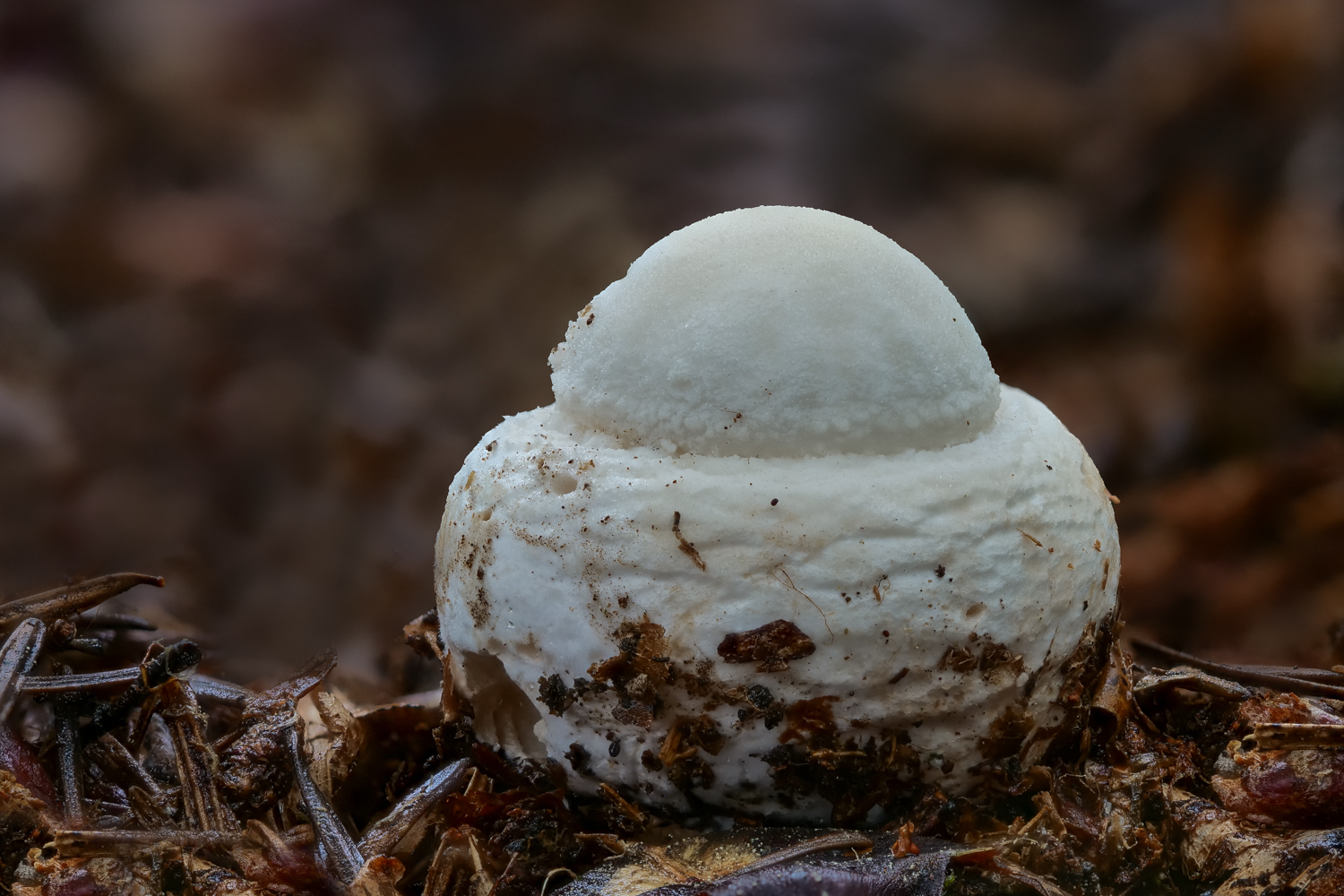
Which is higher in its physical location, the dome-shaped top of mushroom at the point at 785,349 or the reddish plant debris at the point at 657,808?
the dome-shaped top of mushroom at the point at 785,349

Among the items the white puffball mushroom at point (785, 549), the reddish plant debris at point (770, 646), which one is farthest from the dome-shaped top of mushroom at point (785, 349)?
the reddish plant debris at point (770, 646)

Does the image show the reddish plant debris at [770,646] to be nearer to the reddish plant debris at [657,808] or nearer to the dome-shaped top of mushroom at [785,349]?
the reddish plant debris at [657,808]

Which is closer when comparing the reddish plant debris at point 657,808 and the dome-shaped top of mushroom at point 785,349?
the reddish plant debris at point 657,808

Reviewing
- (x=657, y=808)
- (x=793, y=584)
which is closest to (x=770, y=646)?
(x=793, y=584)

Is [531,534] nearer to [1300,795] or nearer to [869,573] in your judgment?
[869,573]

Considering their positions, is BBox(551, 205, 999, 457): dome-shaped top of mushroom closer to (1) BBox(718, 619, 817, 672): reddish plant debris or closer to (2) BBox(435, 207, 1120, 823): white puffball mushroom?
(2) BBox(435, 207, 1120, 823): white puffball mushroom

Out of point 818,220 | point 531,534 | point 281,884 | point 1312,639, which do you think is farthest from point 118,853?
point 1312,639

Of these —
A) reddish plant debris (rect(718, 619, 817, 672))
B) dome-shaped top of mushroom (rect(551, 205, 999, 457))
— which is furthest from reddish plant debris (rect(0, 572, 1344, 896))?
dome-shaped top of mushroom (rect(551, 205, 999, 457))

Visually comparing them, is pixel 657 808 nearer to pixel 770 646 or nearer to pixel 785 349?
pixel 770 646
